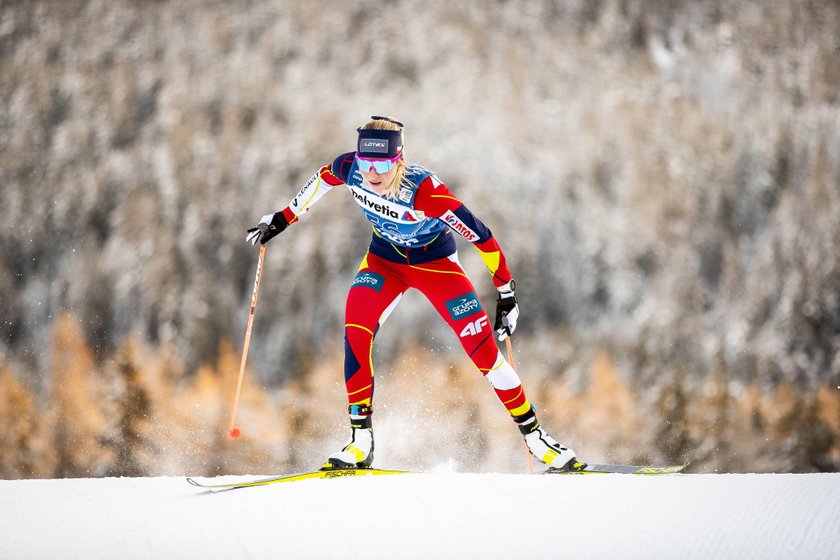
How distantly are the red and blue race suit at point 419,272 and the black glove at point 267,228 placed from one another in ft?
1.41

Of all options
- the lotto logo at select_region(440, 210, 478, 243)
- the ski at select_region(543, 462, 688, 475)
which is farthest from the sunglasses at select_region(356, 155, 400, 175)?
the ski at select_region(543, 462, 688, 475)

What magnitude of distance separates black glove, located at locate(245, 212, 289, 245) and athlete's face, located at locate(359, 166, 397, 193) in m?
0.67

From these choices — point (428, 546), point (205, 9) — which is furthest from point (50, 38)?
point (428, 546)

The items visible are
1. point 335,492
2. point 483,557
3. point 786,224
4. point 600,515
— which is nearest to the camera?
point 483,557

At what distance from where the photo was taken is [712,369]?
29.3ft

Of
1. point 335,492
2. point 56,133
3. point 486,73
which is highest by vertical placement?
point 486,73

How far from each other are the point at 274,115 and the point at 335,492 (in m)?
6.57

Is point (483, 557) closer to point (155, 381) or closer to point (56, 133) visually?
point (155, 381)

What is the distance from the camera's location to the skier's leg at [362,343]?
12.0ft

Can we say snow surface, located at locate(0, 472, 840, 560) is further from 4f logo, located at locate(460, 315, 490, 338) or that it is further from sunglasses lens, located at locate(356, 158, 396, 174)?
sunglasses lens, located at locate(356, 158, 396, 174)

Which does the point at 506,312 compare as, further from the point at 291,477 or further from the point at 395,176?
the point at 291,477

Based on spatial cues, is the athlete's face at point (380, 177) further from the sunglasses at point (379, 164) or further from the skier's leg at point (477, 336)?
the skier's leg at point (477, 336)

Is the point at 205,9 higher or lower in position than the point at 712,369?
higher

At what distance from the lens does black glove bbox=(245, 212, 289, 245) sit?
3953 mm
